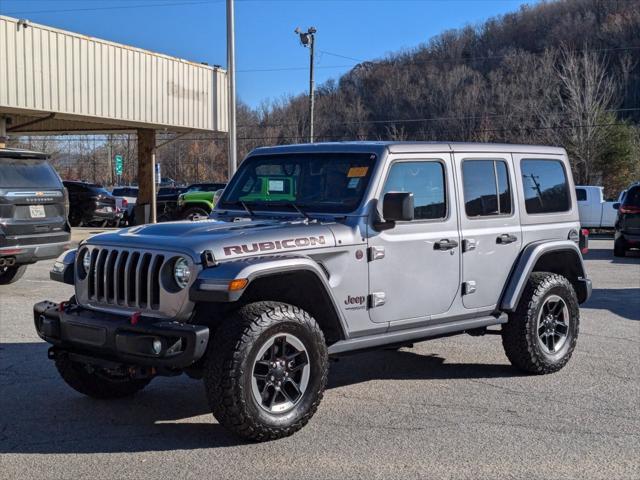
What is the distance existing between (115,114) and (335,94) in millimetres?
66467

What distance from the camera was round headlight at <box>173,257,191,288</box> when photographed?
489 centimetres

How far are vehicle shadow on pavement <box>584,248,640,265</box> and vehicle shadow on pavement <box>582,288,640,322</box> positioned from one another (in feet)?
16.2

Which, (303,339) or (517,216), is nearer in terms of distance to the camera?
(303,339)

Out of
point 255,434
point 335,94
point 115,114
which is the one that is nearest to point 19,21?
point 115,114

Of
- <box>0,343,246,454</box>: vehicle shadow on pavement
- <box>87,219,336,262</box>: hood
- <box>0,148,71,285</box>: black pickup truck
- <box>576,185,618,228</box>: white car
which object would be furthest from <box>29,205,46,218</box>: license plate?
<box>576,185,618,228</box>: white car

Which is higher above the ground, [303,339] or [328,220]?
[328,220]

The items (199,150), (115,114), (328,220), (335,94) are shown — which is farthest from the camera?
(335,94)

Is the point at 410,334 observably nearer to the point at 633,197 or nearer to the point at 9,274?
the point at 9,274

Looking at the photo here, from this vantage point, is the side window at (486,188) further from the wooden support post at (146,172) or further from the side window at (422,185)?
the wooden support post at (146,172)

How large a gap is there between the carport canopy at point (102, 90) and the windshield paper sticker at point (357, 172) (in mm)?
13378

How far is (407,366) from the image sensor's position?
7219 mm

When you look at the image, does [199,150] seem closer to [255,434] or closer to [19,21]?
[19,21]

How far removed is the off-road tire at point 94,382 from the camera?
5855mm

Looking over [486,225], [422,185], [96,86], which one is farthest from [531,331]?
[96,86]
